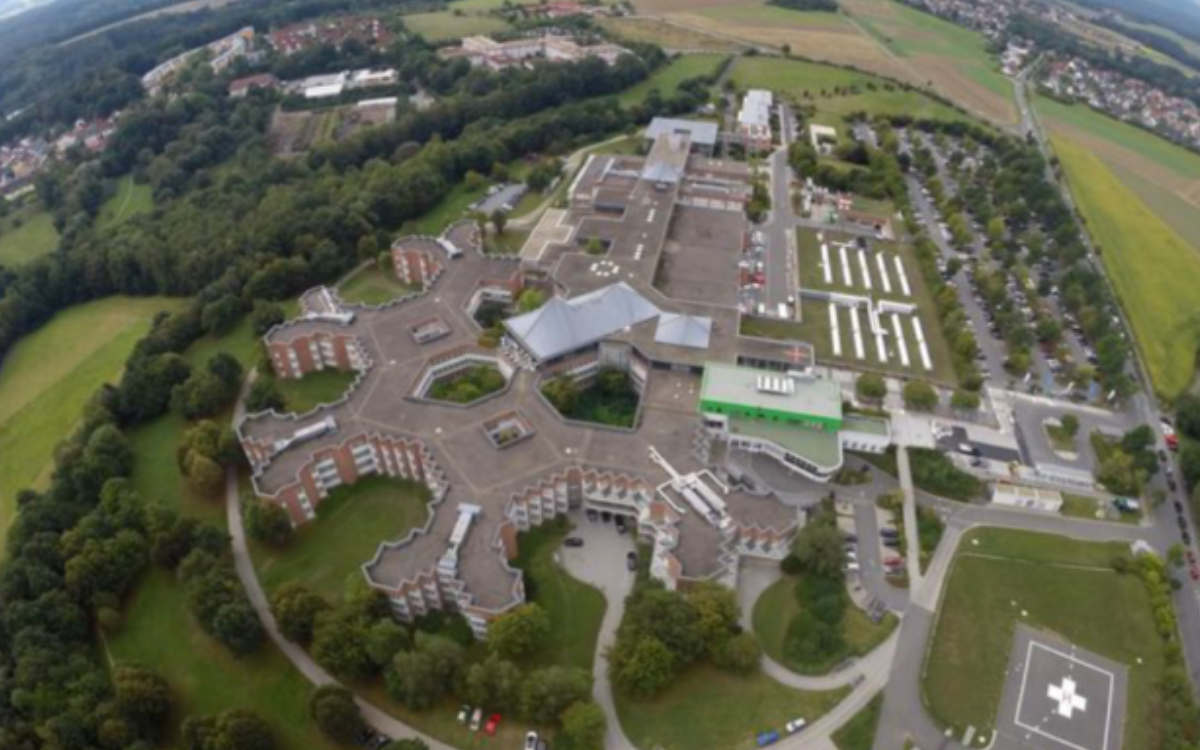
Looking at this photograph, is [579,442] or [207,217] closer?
[579,442]

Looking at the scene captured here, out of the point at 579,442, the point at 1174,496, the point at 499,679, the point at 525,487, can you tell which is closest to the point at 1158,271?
the point at 1174,496

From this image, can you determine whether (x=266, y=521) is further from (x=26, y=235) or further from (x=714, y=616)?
(x=26, y=235)

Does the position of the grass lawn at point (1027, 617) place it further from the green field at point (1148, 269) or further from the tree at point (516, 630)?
the green field at point (1148, 269)

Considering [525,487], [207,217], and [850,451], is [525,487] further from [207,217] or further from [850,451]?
[207,217]

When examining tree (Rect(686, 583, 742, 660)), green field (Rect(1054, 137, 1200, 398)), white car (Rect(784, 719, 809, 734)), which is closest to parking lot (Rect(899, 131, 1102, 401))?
green field (Rect(1054, 137, 1200, 398))

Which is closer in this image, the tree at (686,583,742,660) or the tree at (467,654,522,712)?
the tree at (467,654,522,712)

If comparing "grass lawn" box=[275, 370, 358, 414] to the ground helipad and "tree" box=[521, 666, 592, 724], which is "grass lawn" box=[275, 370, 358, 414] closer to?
"tree" box=[521, 666, 592, 724]

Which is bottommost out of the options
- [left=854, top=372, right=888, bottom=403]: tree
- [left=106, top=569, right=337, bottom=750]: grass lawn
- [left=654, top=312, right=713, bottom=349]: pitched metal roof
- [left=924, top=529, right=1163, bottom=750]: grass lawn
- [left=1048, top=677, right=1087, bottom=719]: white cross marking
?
[left=106, top=569, right=337, bottom=750]: grass lawn
